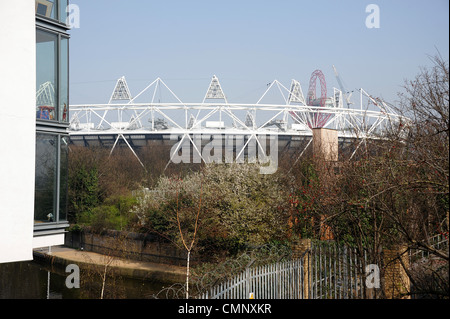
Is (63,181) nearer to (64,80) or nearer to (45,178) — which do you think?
(45,178)

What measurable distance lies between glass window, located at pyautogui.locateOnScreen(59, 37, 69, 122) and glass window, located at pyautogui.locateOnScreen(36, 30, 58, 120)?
0.42 feet

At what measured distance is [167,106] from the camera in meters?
47.4

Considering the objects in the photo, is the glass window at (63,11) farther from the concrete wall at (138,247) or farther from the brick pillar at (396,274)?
the concrete wall at (138,247)

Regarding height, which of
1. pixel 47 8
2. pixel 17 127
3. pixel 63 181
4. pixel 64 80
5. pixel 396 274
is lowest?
pixel 396 274

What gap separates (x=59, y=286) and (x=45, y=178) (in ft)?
35.7

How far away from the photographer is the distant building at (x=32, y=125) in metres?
7.41

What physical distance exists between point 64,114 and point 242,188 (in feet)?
28.5

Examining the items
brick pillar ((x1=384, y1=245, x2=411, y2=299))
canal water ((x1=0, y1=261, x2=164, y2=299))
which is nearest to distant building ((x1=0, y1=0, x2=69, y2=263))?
brick pillar ((x1=384, y1=245, x2=411, y2=299))

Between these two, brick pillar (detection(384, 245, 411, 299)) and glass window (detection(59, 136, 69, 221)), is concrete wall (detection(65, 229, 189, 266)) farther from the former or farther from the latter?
brick pillar (detection(384, 245, 411, 299))

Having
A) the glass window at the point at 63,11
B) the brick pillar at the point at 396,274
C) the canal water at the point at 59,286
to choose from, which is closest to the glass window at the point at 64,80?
the glass window at the point at 63,11

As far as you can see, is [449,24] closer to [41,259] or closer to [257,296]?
[257,296]

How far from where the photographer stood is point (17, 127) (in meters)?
7.52

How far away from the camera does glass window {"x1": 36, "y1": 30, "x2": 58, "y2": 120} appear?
323 inches

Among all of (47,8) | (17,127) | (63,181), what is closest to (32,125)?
(17,127)
